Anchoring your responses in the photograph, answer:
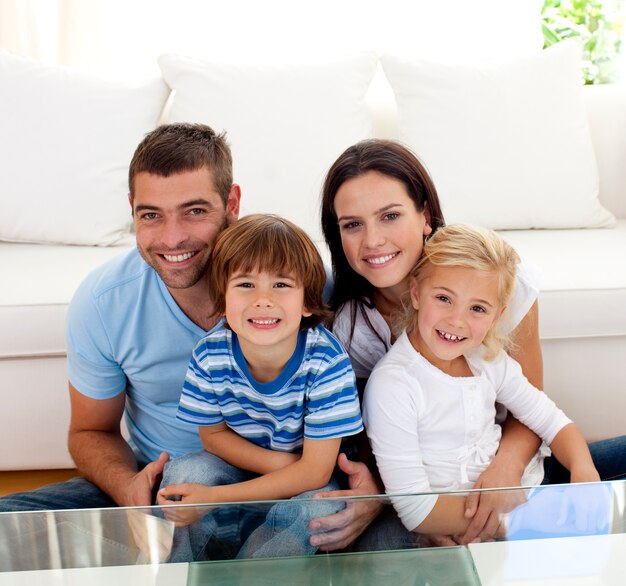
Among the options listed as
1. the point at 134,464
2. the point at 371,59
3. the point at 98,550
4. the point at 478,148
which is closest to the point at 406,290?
the point at 134,464

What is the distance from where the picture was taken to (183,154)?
1.45 meters

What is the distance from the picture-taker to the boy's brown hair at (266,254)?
1342mm

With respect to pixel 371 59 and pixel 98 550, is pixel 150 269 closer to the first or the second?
pixel 98 550

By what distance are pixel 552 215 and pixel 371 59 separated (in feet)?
2.32

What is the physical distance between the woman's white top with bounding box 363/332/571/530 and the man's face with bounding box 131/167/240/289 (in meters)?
0.38

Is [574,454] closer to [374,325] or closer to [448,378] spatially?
[448,378]

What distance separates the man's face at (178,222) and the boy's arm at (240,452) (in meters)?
0.27

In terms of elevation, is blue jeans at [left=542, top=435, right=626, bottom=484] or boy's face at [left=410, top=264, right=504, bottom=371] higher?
boy's face at [left=410, top=264, right=504, bottom=371]

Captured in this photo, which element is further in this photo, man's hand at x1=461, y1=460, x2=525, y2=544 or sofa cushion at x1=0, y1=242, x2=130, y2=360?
sofa cushion at x1=0, y1=242, x2=130, y2=360

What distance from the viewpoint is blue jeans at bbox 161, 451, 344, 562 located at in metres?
1.08

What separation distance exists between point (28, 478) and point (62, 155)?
869mm

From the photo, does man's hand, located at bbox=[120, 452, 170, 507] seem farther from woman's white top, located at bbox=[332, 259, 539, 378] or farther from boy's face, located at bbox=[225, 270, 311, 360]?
woman's white top, located at bbox=[332, 259, 539, 378]

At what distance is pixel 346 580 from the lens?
41.2 inches

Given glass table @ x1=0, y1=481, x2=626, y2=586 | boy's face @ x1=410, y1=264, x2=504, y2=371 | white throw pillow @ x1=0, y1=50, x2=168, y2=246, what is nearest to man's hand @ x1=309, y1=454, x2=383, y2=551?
glass table @ x1=0, y1=481, x2=626, y2=586
